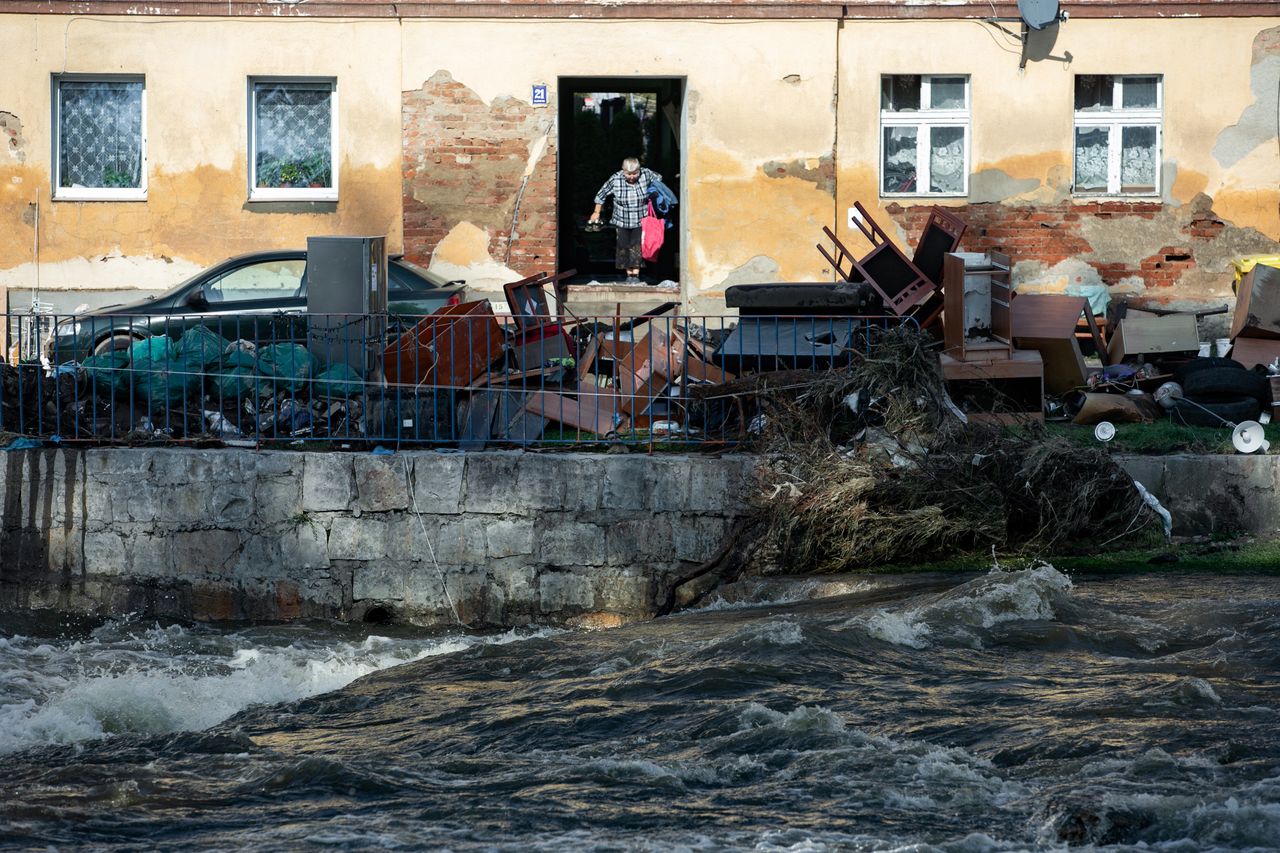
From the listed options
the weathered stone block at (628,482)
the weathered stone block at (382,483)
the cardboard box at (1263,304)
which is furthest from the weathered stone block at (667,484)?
the cardboard box at (1263,304)

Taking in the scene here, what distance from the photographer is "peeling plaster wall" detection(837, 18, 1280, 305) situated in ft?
53.8

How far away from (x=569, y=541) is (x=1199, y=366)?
5281 millimetres

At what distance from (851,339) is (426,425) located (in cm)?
303

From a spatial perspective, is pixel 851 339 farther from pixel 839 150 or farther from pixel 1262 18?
pixel 1262 18

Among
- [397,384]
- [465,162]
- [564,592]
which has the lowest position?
[564,592]

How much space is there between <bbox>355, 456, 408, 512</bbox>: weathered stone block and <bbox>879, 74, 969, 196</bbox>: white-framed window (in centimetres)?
894

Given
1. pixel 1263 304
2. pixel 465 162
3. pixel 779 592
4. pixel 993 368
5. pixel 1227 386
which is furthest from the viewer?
pixel 465 162

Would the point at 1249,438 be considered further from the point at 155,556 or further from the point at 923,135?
the point at 923,135

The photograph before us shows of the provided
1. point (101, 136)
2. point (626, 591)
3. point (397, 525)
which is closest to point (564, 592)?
point (626, 591)

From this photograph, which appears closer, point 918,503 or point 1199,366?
point 918,503

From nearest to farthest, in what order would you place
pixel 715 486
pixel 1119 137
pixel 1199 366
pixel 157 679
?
pixel 157 679, pixel 715 486, pixel 1199 366, pixel 1119 137

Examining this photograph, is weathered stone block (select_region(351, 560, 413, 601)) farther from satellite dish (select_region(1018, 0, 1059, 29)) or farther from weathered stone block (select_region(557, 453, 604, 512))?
satellite dish (select_region(1018, 0, 1059, 29))

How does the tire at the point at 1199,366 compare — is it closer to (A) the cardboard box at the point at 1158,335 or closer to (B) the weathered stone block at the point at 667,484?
(A) the cardboard box at the point at 1158,335

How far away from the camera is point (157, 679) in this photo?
8.07 metres
